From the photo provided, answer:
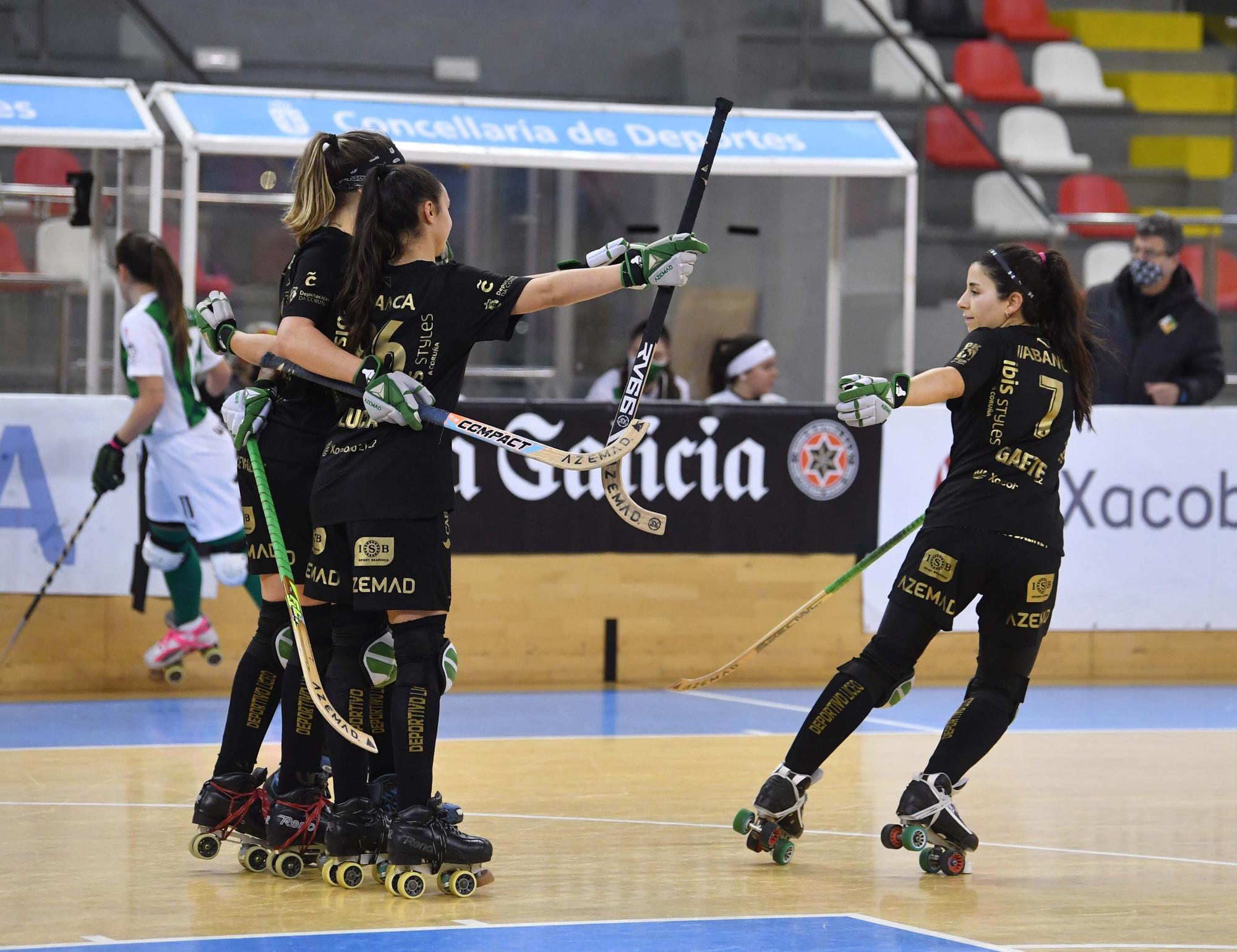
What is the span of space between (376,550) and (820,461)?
519 cm

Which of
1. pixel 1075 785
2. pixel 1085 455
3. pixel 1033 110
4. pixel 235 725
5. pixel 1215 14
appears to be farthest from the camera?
pixel 1215 14

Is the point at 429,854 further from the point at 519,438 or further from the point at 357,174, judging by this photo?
the point at 357,174

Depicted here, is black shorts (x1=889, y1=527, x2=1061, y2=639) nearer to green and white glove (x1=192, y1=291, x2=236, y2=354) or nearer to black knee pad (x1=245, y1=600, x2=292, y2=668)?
black knee pad (x1=245, y1=600, x2=292, y2=668)

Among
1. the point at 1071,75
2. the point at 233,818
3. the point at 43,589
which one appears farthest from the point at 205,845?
the point at 1071,75

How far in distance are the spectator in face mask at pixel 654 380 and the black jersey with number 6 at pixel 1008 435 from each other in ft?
15.2

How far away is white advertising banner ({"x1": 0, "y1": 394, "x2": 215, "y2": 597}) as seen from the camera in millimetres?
8773

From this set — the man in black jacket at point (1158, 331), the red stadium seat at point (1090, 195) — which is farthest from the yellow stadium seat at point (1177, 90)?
the man in black jacket at point (1158, 331)

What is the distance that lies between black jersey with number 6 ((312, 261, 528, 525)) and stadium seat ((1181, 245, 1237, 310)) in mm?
8042

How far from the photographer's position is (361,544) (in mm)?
4777

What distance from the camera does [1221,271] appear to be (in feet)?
41.3

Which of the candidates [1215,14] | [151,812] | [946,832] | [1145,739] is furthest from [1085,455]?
[1215,14]

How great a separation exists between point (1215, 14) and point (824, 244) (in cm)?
753

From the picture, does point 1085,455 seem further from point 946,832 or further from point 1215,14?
point 1215,14

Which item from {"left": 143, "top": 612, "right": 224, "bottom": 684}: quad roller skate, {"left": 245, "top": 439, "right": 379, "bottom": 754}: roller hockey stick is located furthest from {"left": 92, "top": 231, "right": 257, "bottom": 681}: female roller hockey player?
{"left": 245, "top": 439, "right": 379, "bottom": 754}: roller hockey stick
